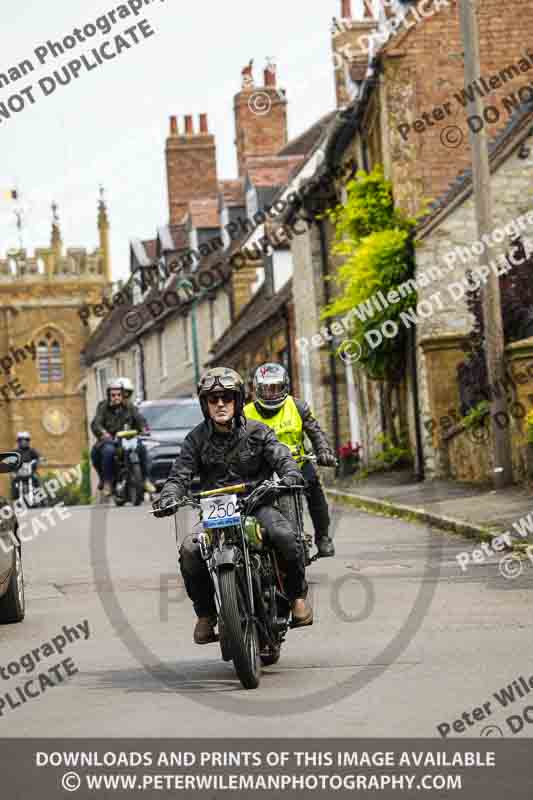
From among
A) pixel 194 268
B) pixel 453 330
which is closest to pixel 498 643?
pixel 453 330

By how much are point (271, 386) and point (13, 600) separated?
2.41 meters

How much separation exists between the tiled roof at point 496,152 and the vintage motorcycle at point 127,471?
5473 millimetres

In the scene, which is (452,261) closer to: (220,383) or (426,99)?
(426,99)

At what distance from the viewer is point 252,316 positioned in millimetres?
45500

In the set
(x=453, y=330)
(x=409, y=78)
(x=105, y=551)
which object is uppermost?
(x=409, y=78)

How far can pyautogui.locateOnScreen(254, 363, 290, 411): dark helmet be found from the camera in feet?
39.0

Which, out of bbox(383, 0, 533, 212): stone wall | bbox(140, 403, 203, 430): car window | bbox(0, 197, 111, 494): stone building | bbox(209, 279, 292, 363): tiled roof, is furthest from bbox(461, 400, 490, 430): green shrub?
bbox(0, 197, 111, 494): stone building

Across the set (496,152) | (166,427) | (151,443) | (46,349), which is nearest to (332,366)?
(166,427)

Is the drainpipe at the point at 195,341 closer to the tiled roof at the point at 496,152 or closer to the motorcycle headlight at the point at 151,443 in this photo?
the motorcycle headlight at the point at 151,443

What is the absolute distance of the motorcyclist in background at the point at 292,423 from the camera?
11.9 metres

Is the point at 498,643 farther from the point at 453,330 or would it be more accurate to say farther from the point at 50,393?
the point at 50,393

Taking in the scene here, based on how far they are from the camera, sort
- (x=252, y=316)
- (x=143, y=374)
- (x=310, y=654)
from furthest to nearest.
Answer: (x=143, y=374)
(x=252, y=316)
(x=310, y=654)

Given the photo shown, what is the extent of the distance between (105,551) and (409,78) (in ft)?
41.3
